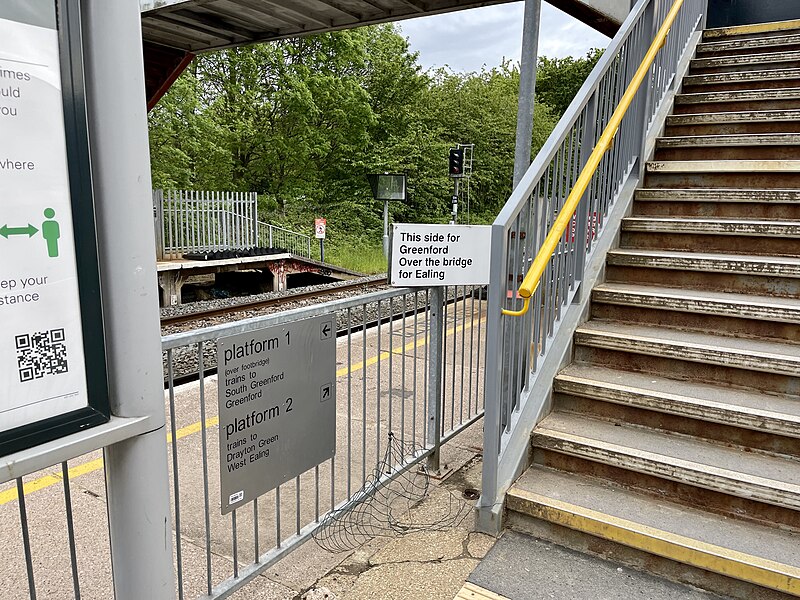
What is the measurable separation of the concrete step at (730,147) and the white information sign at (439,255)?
95.6 inches

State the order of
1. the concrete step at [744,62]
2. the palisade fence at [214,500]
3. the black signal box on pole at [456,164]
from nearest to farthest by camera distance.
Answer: the palisade fence at [214,500]
the concrete step at [744,62]
the black signal box on pole at [456,164]

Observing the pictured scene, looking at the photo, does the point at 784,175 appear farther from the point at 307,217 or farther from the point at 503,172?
the point at 503,172

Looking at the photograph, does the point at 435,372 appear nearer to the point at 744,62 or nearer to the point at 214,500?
the point at 214,500

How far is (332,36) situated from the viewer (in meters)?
22.6

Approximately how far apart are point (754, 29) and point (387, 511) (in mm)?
6417

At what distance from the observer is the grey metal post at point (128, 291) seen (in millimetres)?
1371

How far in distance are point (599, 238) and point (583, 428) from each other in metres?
1.47

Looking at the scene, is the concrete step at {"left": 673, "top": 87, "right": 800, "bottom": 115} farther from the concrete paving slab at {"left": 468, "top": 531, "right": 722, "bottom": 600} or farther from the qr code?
the qr code

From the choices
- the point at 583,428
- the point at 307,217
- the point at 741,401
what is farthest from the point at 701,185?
the point at 307,217

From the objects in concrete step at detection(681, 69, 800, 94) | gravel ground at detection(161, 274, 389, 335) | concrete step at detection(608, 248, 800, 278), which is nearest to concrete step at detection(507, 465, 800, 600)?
concrete step at detection(608, 248, 800, 278)

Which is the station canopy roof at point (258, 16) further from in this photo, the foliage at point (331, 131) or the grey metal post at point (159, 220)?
the foliage at point (331, 131)

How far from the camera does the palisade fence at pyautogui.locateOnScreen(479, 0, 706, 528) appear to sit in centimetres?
300

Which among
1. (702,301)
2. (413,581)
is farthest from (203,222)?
(413,581)

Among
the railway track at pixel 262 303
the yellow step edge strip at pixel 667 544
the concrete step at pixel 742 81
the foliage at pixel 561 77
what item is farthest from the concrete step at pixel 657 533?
the foliage at pixel 561 77
